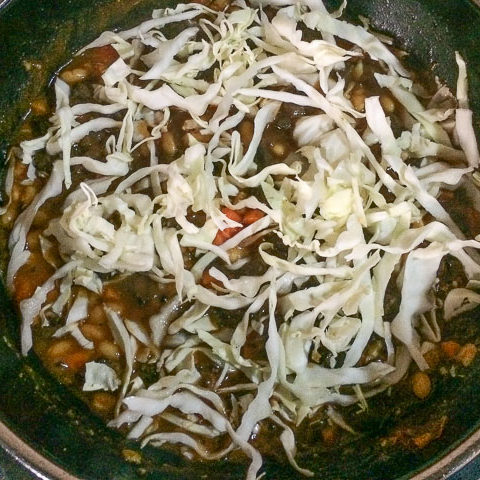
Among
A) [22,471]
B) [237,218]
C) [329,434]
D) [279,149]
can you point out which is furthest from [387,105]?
[22,471]

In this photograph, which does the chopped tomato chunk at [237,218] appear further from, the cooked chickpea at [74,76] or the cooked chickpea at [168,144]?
the cooked chickpea at [74,76]

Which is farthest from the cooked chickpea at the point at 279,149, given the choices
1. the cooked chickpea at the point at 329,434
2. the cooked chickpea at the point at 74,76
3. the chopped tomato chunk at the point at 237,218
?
the cooked chickpea at the point at 329,434

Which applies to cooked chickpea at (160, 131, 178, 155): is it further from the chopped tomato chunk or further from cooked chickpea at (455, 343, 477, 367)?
cooked chickpea at (455, 343, 477, 367)

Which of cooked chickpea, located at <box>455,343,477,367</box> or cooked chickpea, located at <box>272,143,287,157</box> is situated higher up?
cooked chickpea, located at <box>272,143,287,157</box>

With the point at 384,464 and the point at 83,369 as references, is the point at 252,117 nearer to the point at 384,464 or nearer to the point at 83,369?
the point at 83,369

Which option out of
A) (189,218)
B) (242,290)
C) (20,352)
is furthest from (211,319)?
(20,352)

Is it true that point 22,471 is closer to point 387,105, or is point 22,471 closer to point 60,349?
point 60,349

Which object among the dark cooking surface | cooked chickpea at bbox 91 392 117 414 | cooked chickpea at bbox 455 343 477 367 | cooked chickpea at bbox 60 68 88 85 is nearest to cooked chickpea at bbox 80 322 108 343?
cooked chickpea at bbox 91 392 117 414
